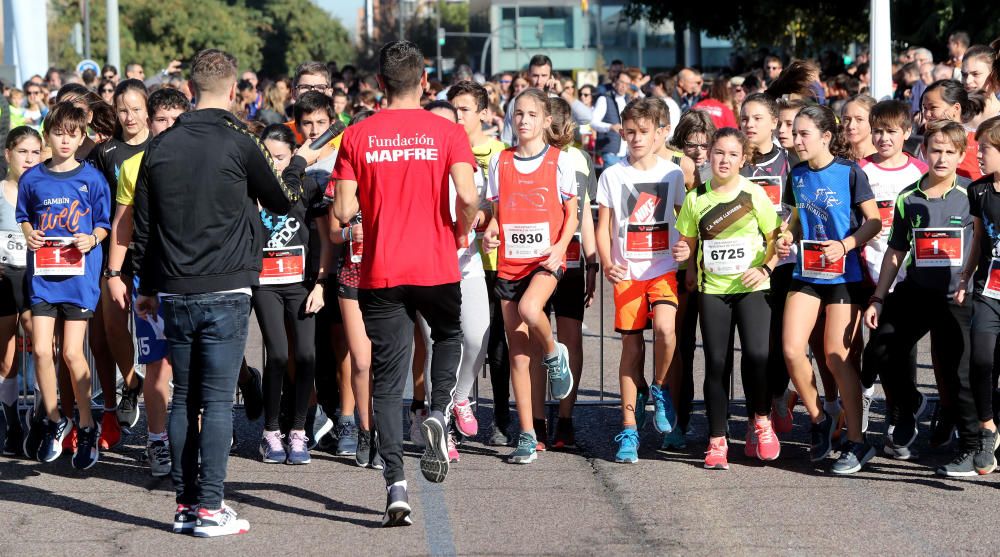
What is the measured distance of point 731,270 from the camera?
23.4 ft

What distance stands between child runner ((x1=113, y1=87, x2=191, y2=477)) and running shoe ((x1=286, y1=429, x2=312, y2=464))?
2.13ft

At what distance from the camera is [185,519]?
6098mm

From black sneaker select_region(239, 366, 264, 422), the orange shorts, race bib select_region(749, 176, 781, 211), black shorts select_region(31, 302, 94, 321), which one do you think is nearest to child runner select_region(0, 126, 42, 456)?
black shorts select_region(31, 302, 94, 321)

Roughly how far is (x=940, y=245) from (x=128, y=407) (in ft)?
14.5

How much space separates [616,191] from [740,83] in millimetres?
8117

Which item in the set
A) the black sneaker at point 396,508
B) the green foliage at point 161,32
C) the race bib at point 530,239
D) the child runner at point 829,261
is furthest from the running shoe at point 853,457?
the green foliage at point 161,32

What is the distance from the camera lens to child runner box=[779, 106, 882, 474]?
7.05m

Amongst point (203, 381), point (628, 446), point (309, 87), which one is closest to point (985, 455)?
point (628, 446)

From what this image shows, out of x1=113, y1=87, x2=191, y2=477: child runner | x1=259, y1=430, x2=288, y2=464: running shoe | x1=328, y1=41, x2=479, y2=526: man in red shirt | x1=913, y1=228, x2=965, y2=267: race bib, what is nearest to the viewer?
x1=328, y1=41, x2=479, y2=526: man in red shirt

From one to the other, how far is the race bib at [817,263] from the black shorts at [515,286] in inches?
49.0

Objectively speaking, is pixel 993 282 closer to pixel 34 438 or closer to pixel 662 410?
pixel 662 410

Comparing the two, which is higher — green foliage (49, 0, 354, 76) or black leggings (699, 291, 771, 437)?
green foliage (49, 0, 354, 76)

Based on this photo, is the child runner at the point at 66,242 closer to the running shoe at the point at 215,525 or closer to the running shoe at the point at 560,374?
the running shoe at the point at 215,525

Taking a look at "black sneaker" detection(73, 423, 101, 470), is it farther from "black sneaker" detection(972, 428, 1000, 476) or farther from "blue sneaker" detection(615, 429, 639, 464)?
"black sneaker" detection(972, 428, 1000, 476)
